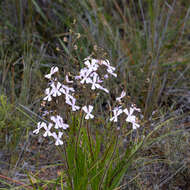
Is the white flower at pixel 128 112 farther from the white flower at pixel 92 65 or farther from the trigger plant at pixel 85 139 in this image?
the white flower at pixel 92 65

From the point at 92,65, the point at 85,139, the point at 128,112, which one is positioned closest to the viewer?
the point at 92,65

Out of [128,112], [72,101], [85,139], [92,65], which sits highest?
[92,65]

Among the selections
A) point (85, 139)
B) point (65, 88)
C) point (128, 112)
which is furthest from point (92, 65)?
point (85, 139)

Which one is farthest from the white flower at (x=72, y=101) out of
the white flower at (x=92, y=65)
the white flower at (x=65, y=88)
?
the white flower at (x=92, y=65)

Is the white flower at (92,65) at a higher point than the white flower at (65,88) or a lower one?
higher

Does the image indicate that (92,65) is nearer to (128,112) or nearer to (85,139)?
(128,112)

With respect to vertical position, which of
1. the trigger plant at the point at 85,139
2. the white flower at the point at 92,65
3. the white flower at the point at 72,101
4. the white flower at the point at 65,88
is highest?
the white flower at the point at 92,65

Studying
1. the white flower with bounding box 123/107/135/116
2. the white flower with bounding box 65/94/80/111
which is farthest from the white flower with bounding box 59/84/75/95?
the white flower with bounding box 123/107/135/116

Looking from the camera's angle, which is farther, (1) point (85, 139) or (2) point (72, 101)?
(1) point (85, 139)

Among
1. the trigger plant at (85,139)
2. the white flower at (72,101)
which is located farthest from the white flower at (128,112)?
the white flower at (72,101)

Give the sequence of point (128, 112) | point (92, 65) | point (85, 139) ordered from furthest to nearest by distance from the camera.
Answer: point (85, 139), point (128, 112), point (92, 65)

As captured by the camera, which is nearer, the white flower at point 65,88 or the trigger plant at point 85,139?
the white flower at point 65,88

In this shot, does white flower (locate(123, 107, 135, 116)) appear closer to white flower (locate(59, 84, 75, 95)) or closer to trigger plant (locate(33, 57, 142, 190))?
trigger plant (locate(33, 57, 142, 190))
